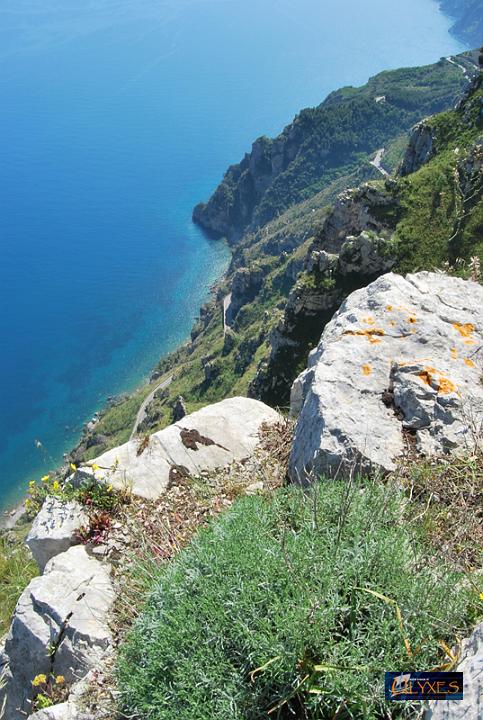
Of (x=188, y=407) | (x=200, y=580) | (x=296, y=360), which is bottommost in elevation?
(x=188, y=407)

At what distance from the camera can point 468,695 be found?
3338 mm

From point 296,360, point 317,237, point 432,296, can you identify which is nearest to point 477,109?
point 317,237

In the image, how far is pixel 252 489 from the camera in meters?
7.30

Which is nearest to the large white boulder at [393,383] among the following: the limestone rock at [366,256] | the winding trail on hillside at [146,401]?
the limestone rock at [366,256]

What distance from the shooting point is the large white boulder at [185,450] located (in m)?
8.21

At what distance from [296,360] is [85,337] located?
369ft

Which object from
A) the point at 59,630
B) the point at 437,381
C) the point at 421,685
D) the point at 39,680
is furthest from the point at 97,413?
the point at 421,685

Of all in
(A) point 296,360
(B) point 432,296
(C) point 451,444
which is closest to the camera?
(C) point 451,444

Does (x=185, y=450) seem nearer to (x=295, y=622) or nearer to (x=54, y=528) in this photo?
(x=54, y=528)

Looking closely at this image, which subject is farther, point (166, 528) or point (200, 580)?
point (166, 528)

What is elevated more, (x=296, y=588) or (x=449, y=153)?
(x=296, y=588)

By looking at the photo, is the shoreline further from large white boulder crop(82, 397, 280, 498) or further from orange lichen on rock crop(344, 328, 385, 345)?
orange lichen on rock crop(344, 328, 385, 345)

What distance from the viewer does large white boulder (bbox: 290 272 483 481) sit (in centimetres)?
655

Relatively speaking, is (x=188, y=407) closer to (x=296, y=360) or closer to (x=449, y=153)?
(x=296, y=360)
